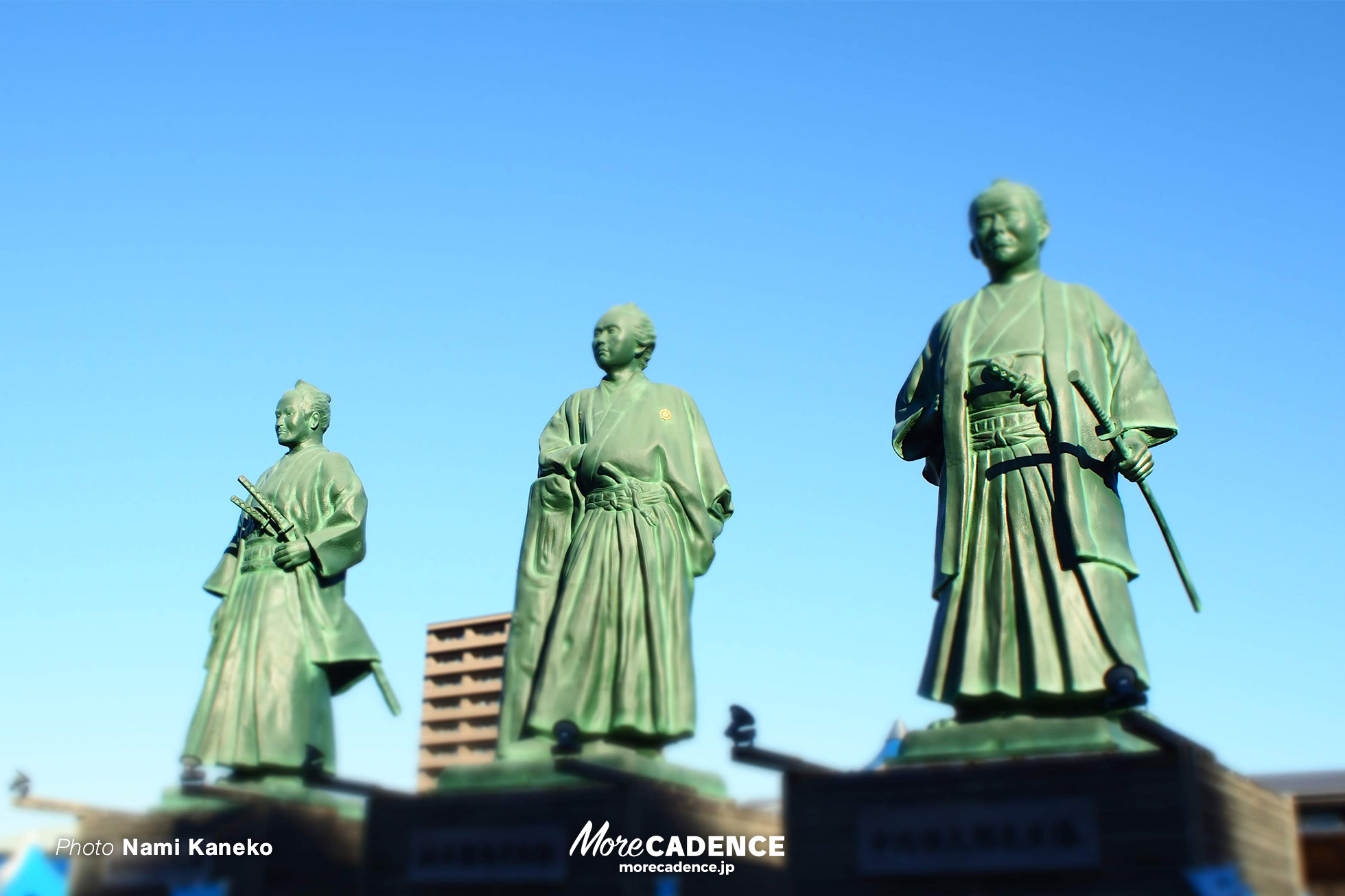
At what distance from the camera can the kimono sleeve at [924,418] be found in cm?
898

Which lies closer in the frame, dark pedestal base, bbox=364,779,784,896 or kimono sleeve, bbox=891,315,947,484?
dark pedestal base, bbox=364,779,784,896

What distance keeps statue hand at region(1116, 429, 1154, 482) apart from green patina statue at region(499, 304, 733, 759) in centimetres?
289

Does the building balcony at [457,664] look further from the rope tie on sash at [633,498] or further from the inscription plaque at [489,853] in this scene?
the inscription plaque at [489,853]

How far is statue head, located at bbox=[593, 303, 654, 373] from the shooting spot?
416 inches

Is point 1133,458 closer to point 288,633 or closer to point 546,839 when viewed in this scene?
point 546,839

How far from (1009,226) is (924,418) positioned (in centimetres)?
130

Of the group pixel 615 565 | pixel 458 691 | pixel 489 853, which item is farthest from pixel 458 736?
pixel 489 853

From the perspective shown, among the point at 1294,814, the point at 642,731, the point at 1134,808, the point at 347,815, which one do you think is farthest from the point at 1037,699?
the point at 347,815

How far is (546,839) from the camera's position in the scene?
27.6 feet

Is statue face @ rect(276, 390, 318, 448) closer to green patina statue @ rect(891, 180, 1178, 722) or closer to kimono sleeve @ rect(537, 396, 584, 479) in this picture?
kimono sleeve @ rect(537, 396, 584, 479)

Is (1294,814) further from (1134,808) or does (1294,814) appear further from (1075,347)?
(1075,347)

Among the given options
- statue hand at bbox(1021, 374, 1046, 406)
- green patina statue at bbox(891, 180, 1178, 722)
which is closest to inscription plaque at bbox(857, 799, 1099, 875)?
green patina statue at bbox(891, 180, 1178, 722)

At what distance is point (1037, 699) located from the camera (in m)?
7.79

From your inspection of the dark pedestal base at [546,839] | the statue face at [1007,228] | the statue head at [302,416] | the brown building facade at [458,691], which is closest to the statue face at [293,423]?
the statue head at [302,416]
